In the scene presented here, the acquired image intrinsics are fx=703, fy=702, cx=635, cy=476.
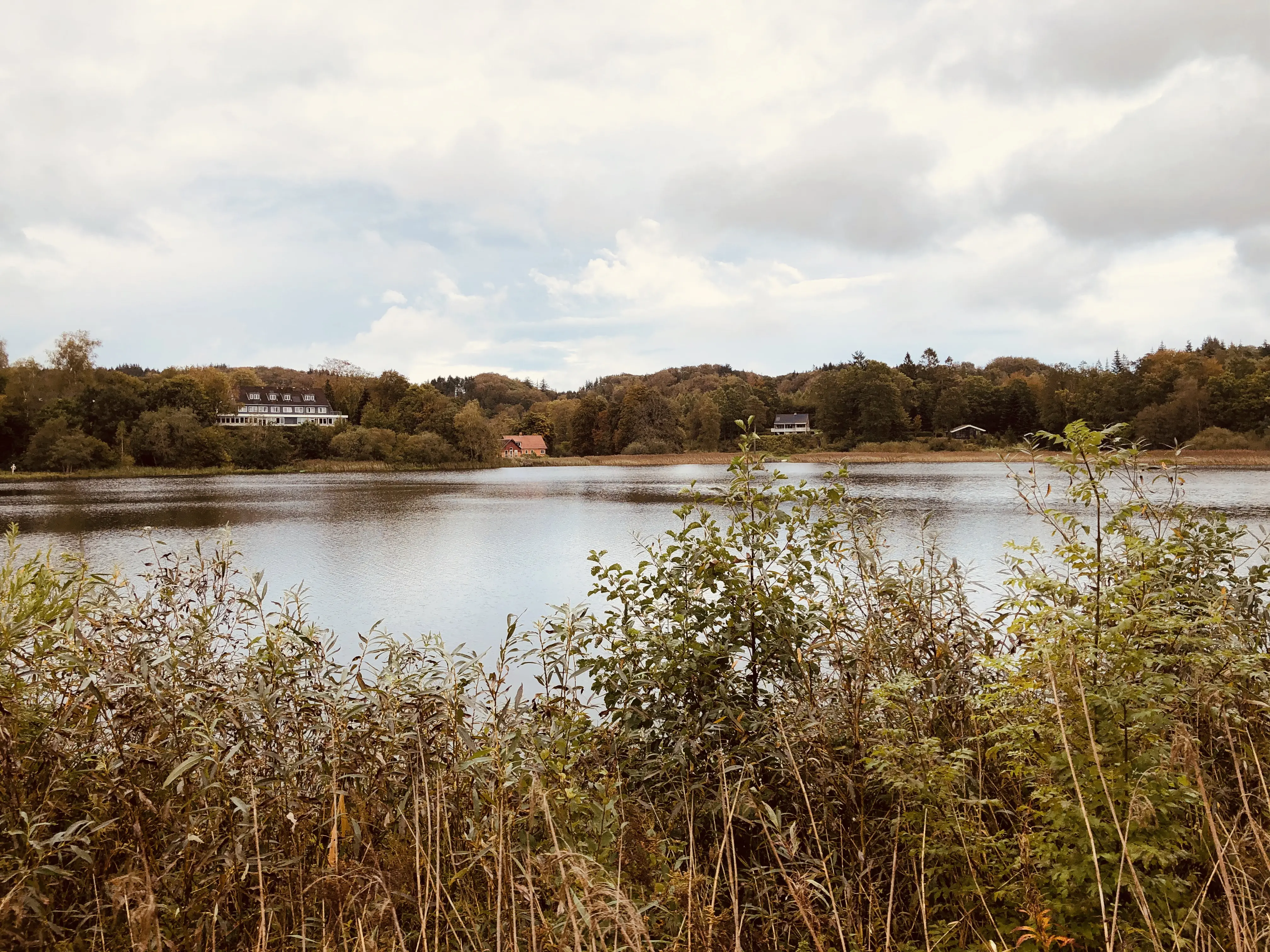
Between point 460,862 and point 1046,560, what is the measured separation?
35.3 feet

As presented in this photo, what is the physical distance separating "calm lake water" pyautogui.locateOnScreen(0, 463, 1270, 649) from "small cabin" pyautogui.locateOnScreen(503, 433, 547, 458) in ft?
155

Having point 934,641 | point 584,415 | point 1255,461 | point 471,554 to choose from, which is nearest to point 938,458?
point 1255,461

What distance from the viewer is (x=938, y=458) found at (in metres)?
71.6

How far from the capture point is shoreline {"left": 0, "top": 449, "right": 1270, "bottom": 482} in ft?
175

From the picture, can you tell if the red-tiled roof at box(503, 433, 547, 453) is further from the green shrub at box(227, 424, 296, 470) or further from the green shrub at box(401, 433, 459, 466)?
the green shrub at box(227, 424, 296, 470)

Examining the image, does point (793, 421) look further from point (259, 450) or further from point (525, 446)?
point (259, 450)

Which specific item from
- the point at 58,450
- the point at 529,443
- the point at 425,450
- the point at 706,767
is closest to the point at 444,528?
the point at 706,767

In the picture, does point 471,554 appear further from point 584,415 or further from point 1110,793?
point 584,415

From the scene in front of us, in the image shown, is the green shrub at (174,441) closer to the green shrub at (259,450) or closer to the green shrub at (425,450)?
the green shrub at (259,450)

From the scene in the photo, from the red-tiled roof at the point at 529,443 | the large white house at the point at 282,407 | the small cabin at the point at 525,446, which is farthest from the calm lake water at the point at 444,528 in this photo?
the large white house at the point at 282,407

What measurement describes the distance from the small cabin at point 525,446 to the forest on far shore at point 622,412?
321 centimetres

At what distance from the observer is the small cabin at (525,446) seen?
327 feet

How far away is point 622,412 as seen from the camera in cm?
9662

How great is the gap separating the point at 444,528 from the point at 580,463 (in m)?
67.6
